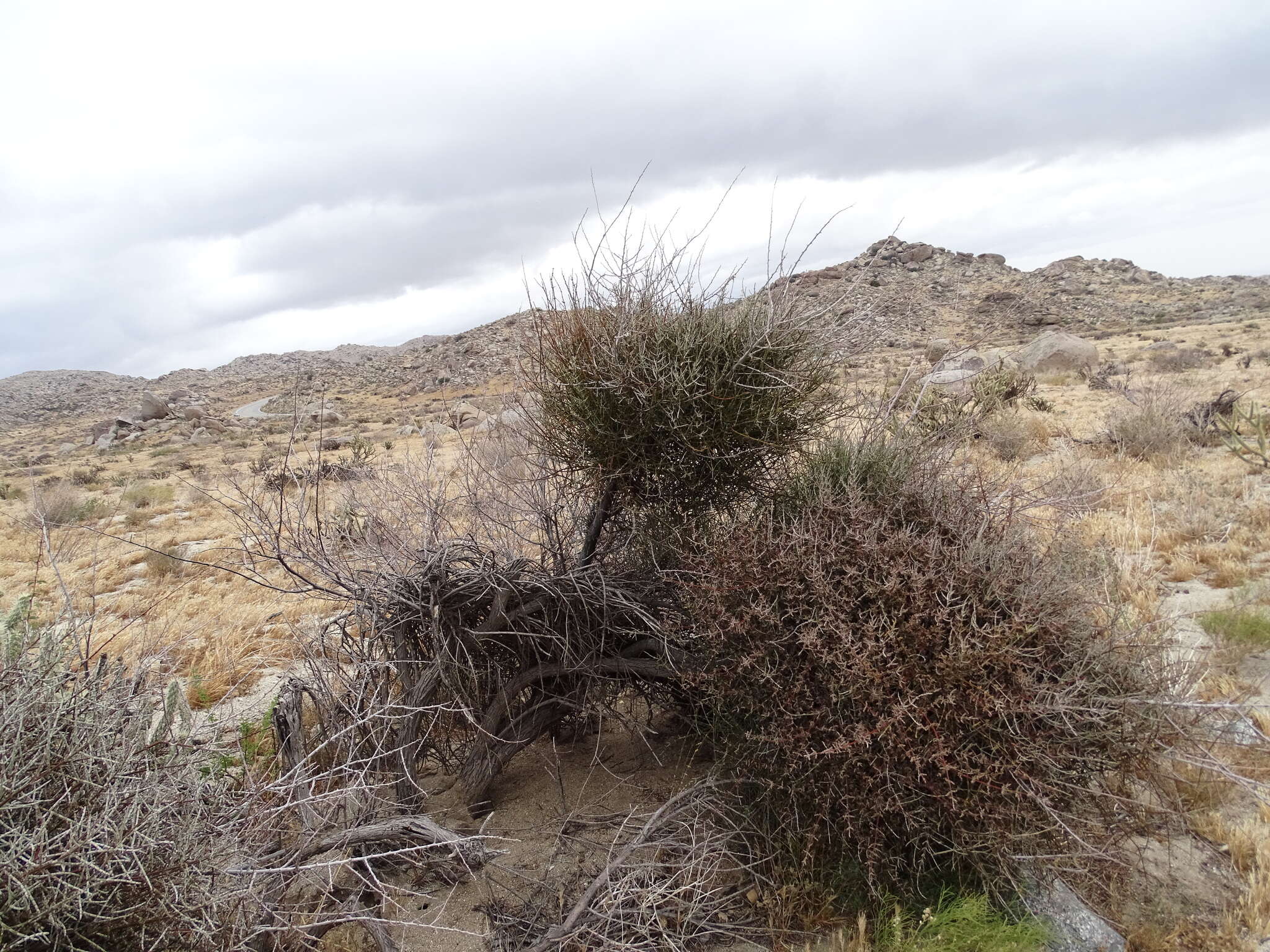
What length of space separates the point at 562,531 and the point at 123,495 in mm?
14744

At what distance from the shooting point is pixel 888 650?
300 cm

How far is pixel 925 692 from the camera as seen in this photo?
2.86 m

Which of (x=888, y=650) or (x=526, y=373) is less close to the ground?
(x=526, y=373)

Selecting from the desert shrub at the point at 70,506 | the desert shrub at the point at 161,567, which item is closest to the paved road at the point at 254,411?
the desert shrub at the point at 70,506

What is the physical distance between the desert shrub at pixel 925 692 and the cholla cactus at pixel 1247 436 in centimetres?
767

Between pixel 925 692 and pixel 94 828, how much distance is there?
2.72m

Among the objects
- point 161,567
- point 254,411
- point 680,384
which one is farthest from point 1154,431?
point 254,411

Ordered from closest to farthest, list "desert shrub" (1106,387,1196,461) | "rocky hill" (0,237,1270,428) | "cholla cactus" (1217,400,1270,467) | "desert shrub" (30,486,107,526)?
"cholla cactus" (1217,400,1270,467) → "desert shrub" (1106,387,1196,461) → "desert shrub" (30,486,107,526) → "rocky hill" (0,237,1270,428)

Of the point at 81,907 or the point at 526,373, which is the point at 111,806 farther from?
the point at 526,373

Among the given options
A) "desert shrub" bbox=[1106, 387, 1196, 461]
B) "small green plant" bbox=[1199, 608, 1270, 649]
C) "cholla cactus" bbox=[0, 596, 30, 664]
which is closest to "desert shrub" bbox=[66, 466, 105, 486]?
"cholla cactus" bbox=[0, 596, 30, 664]

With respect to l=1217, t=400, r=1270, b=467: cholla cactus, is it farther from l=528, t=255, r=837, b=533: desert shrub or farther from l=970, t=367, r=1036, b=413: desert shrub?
l=528, t=255, r=837, b=533: desert shrub

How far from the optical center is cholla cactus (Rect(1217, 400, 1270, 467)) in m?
9.12

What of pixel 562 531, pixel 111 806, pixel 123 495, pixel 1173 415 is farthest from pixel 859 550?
Answer: pixel 123 495

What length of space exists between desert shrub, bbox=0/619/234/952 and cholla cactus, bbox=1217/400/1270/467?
10658 mm
